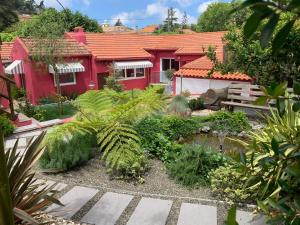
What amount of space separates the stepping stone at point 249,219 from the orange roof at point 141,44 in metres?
16.7

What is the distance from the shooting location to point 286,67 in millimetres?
7449

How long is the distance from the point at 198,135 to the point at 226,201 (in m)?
4.50

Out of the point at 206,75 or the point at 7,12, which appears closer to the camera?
the point at 7,12

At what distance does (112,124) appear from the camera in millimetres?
6977

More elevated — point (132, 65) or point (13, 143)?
point (132, 65)

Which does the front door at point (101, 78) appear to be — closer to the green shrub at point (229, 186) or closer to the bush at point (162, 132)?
the bush at point (162, 132)

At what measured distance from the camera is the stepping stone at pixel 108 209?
4575mm

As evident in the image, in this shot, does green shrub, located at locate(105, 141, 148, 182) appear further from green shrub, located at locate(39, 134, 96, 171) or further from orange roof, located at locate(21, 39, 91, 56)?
orange roof, located at locate(21, 39, 91, 56)

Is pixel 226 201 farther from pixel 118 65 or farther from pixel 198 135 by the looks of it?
pixel 118 65

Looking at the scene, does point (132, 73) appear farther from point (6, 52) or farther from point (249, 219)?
point (249, 219)

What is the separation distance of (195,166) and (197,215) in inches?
51.5

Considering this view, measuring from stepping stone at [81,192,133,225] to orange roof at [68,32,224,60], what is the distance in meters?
16.5

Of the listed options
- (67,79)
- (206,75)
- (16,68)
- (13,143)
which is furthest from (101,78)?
(13,143)

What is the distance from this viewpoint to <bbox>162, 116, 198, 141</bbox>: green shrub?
8812mm
